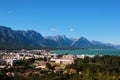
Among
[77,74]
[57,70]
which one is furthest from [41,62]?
[77,74]

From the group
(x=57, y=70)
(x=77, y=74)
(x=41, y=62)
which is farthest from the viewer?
(x=41, y=62)

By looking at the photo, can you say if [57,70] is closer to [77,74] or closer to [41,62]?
[77,74]

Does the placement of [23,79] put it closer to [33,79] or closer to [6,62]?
[33,79]

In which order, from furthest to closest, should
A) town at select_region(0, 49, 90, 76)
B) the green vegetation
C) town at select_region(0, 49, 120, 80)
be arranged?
town at select_region(0, 49, 90, 76) < town at select_region(0, 49, 120, 80) < the green vegetation

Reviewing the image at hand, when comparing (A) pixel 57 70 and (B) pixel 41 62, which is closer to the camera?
(A) pixel 57 70

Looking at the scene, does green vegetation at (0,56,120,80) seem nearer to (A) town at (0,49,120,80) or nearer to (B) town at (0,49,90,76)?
(A) town at (0,49,120,80)

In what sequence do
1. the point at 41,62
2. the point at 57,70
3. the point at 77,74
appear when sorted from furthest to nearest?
the point at 41,62
the point at 57,70
the point at 77,74

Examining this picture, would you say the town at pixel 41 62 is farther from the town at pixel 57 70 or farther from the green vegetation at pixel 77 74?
the green vegetation at pixel 77 74

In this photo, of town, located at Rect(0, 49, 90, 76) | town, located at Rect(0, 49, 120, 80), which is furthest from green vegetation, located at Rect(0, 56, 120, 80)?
town, located at Rect(0, 49, 90, 76)

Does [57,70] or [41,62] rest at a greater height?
[41,62]

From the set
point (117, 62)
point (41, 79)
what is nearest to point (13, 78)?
point (41, 79)

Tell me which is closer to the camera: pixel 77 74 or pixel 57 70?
pixel 77 74
